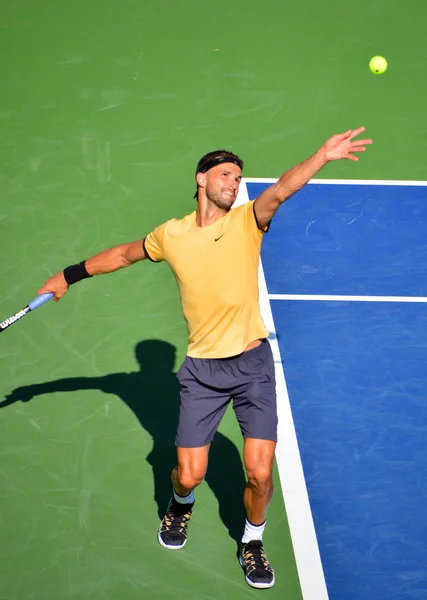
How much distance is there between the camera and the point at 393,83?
13438 millimetres

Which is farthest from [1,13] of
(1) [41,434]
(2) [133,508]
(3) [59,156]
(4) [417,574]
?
(4) [417,574]

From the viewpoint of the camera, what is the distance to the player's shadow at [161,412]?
854cm

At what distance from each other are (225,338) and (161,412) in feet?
6.05

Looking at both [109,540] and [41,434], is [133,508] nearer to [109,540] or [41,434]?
[109,540]

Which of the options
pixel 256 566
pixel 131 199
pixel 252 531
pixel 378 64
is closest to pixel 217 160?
pixel 252 531

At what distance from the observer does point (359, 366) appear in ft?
32.0

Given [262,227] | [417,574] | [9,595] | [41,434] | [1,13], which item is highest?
[1,13]

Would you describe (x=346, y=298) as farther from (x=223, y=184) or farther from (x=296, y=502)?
(x=223, y=184)

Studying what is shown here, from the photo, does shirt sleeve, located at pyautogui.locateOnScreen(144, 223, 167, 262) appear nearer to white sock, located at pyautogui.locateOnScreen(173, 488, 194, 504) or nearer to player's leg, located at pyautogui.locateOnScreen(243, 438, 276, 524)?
player's leg, located at pyautogui.locateOnScreen(243, 438, 276, 524)

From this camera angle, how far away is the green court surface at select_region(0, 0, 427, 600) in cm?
811

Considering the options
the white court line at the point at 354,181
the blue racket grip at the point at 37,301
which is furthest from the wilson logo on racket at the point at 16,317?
the white court line at the point at 354,181

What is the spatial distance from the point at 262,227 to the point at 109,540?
266 centimetres

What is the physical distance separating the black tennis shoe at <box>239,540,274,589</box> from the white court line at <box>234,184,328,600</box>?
10.6 inches

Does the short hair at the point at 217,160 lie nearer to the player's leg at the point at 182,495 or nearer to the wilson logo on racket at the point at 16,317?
the wilson logo on racket at the point at 16,317
